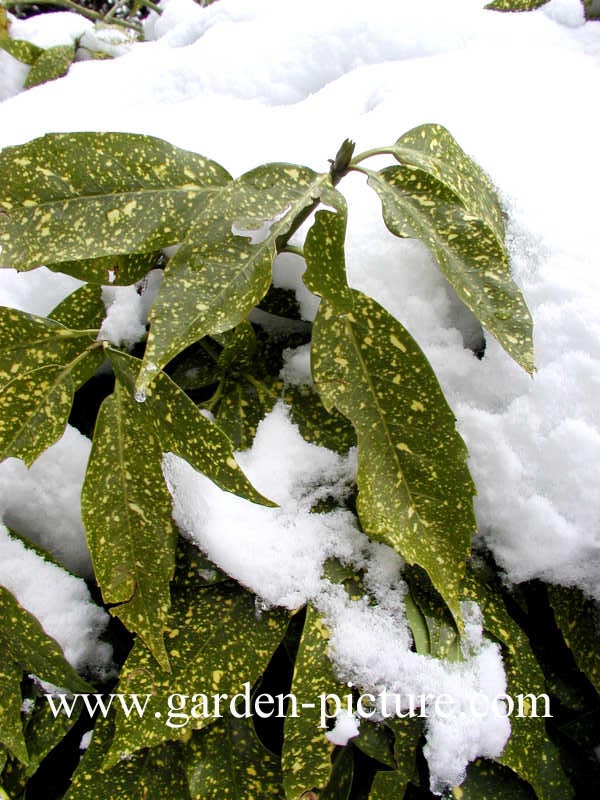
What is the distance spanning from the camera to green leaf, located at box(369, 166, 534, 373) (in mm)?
524

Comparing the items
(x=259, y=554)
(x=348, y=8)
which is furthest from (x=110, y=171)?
(x=348, y=8)

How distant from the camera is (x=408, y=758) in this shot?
1.81 ft

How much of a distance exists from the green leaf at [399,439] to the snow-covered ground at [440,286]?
70mm

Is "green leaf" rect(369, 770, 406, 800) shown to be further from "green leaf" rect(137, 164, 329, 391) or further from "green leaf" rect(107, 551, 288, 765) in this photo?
"green leaf" rect(137, 164, 329, 391)

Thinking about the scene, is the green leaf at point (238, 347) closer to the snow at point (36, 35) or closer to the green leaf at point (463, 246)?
the green leaf at point (463, 246)

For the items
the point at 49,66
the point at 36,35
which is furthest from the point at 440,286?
the point at 36,35

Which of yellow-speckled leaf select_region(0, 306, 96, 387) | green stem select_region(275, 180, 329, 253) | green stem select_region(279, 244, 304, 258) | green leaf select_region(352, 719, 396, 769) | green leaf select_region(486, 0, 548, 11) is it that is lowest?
green leaf select_region(352, 719, 396, 769)

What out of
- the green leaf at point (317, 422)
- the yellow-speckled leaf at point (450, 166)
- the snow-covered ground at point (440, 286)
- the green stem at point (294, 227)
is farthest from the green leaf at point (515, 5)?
the green leaf at point (317, 422)

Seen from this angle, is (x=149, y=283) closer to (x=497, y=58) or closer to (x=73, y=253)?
(x=73, y=253)

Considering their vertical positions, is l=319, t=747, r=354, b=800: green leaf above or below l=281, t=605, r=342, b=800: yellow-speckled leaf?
below

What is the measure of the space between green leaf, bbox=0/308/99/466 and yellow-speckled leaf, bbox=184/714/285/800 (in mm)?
288

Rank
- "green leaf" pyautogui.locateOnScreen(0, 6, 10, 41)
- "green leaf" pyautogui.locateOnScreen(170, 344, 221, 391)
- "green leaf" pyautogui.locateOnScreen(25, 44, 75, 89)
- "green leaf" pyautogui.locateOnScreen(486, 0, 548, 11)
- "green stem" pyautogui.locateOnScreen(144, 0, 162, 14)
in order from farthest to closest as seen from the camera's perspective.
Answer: "green stem" pyautogui.locateOnScreen(144, 0, 162, 14), "green leaf" pyautogui.locateOnScreen(0, 6, 10, 41), "green leaf" pyautogui.locateOnScreen(25, 44, 75, 89), "green leaf" pyautogui.locateOnScreen(486, 0, 548, 11), "green leaf" pyautogui.locateOnScreen(170, 344, 221, 391)

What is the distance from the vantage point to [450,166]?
587 mm

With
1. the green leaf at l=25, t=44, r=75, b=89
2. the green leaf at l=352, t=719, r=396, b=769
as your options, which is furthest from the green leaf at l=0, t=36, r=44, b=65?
the green leaf at l=352, t=719, r=396, b=769
